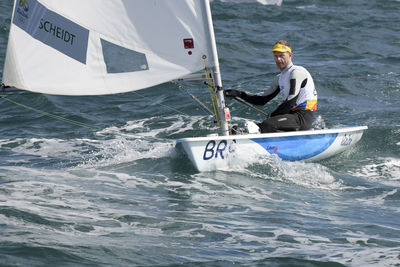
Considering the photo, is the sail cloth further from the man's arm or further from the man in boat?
the man's arm

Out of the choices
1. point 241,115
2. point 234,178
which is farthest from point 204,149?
point 241,115

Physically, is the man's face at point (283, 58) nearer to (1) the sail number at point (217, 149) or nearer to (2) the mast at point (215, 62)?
(2) the mast at point (215, 62)

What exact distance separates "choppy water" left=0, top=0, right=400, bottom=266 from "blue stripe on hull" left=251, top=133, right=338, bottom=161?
22 centimetres

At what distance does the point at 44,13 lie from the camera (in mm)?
7137

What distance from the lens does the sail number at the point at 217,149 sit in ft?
23.5

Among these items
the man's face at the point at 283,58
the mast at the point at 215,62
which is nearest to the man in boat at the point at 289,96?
the man's face at the point at 283,58

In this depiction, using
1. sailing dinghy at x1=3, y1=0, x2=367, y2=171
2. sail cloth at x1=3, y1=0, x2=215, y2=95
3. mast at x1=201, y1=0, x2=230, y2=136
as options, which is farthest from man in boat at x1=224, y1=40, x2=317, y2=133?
sail cloth at x1=3, y1=0, x2=215, y2=95

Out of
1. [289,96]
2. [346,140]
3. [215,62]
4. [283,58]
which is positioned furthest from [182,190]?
[346,140]

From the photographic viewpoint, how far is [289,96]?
795 centimetres

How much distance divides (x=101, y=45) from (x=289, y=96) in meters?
2.32

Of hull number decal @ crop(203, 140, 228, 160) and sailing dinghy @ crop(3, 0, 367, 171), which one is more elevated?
sailing dinghy @ crop(3, 0, 367, 171)

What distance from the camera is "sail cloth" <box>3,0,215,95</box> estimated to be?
23.1 ft

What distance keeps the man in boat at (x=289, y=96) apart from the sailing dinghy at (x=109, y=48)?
824mm

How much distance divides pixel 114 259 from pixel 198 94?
26.4ft
